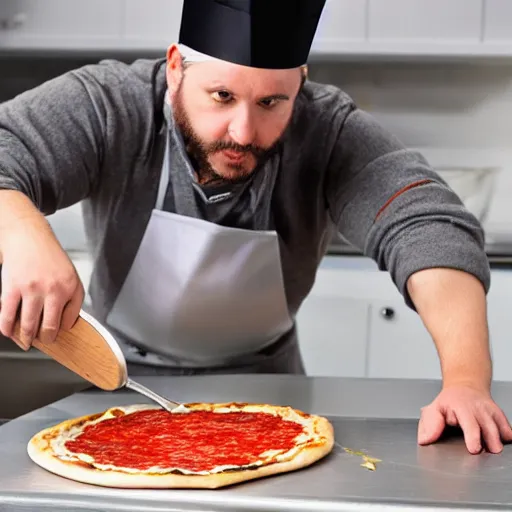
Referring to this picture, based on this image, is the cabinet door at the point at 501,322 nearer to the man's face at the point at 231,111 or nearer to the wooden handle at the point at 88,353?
the man's face at the point at 231,111

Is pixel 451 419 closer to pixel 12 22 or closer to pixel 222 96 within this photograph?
pixel 222 96

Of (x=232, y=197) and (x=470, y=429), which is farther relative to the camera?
(x=232, y=197)

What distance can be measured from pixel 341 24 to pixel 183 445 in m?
1.91

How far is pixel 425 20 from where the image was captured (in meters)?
2.62

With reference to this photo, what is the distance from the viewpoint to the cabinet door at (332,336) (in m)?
2.51

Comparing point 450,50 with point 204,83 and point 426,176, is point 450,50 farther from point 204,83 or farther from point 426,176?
point 204,83

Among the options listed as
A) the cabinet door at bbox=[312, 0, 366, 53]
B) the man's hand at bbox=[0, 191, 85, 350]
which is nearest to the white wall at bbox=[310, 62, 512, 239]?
the cabinet door at bbox=[312, 0, 366, 53]

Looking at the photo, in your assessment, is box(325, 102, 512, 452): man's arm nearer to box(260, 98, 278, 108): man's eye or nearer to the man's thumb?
the man's thumb

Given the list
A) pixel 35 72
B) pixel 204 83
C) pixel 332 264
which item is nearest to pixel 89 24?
pixel 35 72

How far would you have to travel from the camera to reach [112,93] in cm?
144

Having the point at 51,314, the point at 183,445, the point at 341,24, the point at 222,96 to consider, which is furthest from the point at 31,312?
the point at 341,24

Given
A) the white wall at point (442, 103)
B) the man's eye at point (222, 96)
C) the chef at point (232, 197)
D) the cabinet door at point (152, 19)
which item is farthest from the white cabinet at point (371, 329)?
the man's eye at point (222, 96)

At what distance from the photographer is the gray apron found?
147 cm

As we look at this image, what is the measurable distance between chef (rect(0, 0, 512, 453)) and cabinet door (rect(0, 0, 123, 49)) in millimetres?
1314
